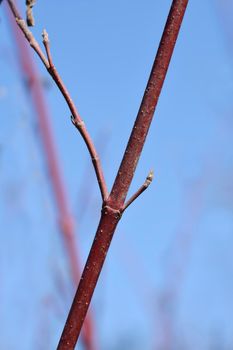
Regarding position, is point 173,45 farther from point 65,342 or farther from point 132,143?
point 65,342

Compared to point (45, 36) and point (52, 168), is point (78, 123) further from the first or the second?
point (52, 168)

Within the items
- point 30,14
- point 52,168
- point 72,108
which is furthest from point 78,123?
point 52,168

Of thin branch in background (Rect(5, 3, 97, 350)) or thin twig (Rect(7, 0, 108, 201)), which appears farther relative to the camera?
thin branch in background (Rect(5, 3, 97, 350))

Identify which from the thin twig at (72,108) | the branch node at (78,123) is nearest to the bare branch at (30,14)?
the thin twig at (72,108)

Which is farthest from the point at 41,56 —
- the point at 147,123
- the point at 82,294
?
the point at 82,294

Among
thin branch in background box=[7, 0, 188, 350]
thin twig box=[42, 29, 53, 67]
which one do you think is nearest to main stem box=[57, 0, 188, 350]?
thin branch in background box=[7, 0, 188, 350]

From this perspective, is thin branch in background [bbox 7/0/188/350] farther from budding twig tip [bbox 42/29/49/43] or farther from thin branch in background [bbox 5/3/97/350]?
thin branch in background [bbox 5/3/97/350]

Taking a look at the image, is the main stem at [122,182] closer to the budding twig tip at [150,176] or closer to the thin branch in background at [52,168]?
the budding twig tip at [150,176]
